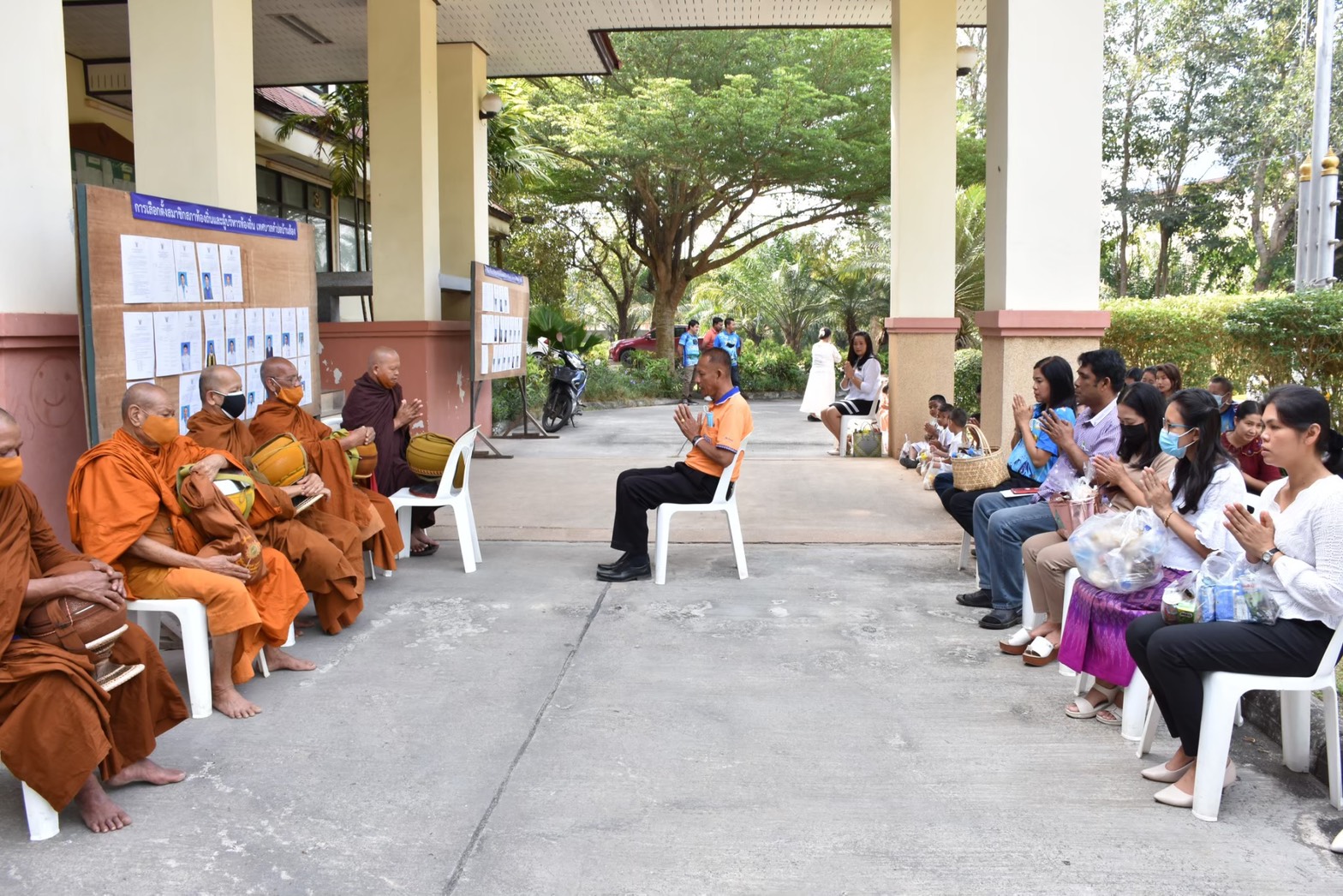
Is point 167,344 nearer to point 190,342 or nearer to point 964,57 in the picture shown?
point 190,342

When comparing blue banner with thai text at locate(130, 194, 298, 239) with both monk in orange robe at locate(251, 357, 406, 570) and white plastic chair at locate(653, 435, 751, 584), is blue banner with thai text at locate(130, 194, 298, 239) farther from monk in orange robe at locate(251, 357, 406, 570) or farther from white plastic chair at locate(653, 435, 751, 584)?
white plastic chair at locate(653, 435, 751, 584)

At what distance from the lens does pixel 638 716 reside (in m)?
4.22

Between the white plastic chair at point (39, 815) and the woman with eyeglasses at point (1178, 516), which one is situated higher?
the woman with eyeglasses at point (1178, 516)

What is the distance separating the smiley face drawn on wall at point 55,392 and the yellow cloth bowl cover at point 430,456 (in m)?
1.96

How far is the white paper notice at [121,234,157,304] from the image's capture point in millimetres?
4938

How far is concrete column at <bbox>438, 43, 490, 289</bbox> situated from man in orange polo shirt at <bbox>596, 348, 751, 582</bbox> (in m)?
6.75

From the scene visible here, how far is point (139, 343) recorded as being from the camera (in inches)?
198

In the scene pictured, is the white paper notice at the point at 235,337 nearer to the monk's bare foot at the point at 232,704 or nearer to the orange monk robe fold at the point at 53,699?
the monk's bare foot at the point at 232,704

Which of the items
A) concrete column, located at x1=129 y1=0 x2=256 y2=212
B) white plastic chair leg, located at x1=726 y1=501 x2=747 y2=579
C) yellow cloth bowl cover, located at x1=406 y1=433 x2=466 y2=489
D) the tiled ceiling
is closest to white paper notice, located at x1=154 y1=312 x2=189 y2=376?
concrete column, located at x1=129 y1=0 x2=256 y2=212

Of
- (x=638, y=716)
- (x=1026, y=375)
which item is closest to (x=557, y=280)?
(x=1026, y=375)

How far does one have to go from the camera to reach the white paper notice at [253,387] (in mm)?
6109

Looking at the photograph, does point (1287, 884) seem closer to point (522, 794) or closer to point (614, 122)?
point (522, 794)

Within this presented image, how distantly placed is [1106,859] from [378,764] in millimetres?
2312

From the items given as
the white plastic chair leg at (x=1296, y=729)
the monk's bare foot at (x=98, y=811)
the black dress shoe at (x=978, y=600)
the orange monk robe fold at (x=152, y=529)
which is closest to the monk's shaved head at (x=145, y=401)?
the orange monk robe fold at (x=152, y=529)
